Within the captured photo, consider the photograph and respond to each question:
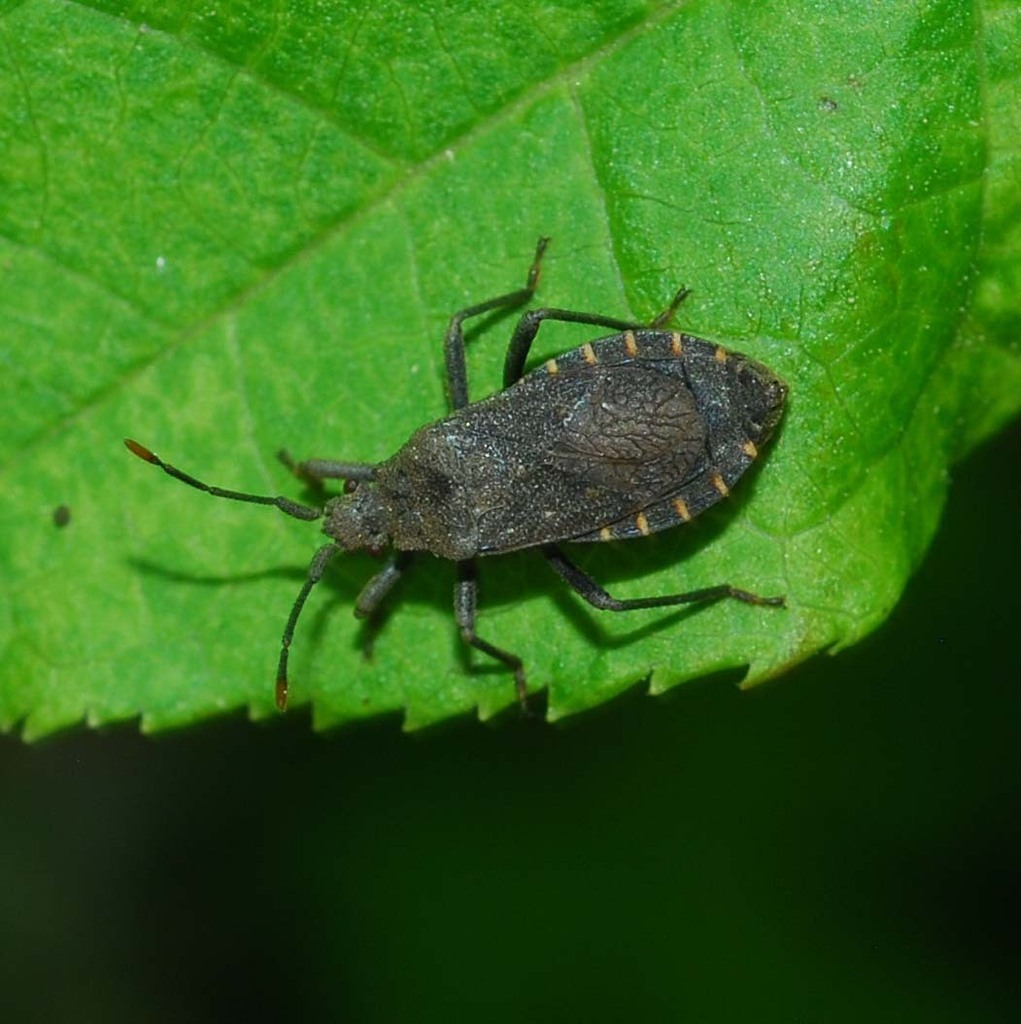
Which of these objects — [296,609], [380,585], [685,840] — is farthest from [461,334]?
[685,840]

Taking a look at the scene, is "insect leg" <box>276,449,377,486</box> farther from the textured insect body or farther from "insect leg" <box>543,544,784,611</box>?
"insect leg" <box>543,544,784,611</box>

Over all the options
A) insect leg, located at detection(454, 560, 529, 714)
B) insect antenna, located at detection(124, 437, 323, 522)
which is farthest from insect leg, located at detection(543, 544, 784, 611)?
insect antenna, located at detection(124, 437, 323, 522)

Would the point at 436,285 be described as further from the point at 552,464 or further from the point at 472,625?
the point at 472,625

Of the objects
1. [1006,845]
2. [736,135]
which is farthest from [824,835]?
[736,135]

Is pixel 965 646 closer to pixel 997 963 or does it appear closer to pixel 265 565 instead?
pixel 997 963

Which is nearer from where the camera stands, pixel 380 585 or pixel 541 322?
pixel 541 322

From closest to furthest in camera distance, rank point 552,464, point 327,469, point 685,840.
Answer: point 552,464
point 327,469
point 685,840
